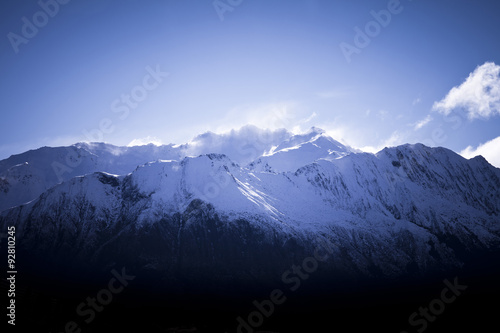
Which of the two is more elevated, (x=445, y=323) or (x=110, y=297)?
(x=110, y=297)

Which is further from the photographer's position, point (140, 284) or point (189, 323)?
point (140, 284)

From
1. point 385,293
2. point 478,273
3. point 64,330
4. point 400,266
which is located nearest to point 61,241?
point 64,330

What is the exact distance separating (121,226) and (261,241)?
96.1m

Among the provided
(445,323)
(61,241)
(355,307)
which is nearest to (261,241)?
(355,307)

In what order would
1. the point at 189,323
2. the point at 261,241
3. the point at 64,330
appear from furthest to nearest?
the point at 261,241
the point at 189,323
the point at 64,330

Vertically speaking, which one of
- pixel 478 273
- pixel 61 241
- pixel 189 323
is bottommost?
pixel 478 273

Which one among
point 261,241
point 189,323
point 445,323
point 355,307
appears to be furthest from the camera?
point 261,241

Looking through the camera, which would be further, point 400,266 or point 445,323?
point 400,266

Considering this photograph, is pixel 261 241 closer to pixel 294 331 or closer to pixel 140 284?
pixel 140 284

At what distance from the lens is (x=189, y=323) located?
333 feet

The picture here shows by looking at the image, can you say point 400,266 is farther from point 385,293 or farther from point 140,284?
point 140,284

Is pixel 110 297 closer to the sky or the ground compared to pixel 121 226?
closer to the ground

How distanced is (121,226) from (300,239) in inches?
4832

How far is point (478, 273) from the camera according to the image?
19112 cm
